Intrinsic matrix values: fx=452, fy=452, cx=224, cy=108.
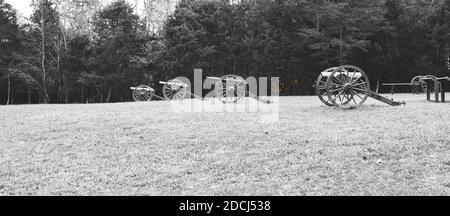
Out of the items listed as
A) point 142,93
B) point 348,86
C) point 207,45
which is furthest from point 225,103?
point 207,45

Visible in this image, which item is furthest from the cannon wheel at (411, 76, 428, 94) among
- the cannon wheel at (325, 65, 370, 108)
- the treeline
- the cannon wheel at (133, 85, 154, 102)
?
the cannon wheel at (133, 85, 154, 102)

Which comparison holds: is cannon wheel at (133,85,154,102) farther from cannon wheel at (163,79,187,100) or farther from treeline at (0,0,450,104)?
treeline at (0,0,450,104)

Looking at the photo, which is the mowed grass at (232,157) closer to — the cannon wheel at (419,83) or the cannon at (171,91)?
the cannon wheel at (419,83)

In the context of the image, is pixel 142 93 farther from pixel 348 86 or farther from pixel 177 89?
pixel 348 86

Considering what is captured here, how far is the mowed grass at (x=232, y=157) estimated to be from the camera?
603 centimetres

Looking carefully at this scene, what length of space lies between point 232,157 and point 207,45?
27864mm

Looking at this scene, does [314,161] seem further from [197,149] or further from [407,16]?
[407,16]

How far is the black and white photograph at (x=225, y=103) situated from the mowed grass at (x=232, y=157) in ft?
0.13

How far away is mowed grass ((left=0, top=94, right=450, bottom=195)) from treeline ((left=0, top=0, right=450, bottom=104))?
864 inches

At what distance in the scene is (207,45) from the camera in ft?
115

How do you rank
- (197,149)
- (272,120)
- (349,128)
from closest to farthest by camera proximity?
(197,149)
(349,128)
(272,120)

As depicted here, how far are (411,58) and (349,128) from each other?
2842 cm
